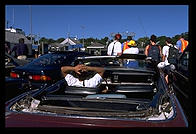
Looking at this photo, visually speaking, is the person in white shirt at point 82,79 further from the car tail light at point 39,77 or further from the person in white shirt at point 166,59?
the person in white shirt at point 166,59

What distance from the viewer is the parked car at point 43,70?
5.70 metres

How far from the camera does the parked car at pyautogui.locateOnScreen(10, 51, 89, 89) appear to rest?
5.70 metres

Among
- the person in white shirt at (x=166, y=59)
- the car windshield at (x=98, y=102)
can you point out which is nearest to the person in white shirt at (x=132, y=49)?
the person in white shirt at (x=166, y=59)

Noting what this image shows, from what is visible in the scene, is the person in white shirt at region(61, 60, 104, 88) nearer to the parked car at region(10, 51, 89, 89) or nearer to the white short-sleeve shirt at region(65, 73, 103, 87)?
the white short-sleeve shirt at region(65, 73, 103, 87)

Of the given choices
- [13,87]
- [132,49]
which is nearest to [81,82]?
[13,87]

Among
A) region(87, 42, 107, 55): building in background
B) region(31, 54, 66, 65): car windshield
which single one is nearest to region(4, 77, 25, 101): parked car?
region(31, 54, 66, 65): car windshield

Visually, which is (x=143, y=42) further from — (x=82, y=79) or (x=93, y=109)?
(x=93, y=109)

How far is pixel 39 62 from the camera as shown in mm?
6266

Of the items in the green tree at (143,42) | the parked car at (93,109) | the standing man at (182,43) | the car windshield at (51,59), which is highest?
the green tree at (143,42)

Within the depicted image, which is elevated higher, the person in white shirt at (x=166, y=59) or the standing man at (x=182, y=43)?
the standing man at (x=182, y=43)

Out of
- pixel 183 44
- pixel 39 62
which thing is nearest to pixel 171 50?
pixel 183 44

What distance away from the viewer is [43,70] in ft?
18.9
